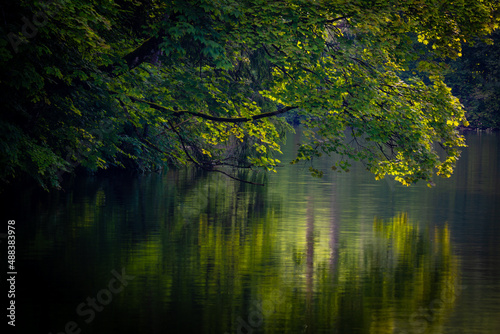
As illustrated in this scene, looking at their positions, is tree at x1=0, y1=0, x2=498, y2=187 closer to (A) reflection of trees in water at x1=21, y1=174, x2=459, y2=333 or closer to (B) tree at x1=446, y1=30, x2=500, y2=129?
(A) reflection of trees in water at x1=21, y1=174, x2=459, y2=333

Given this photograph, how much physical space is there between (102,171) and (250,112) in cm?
1292

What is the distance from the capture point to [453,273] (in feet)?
46.4

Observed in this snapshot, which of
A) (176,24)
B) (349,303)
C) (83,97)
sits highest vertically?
(176,24)

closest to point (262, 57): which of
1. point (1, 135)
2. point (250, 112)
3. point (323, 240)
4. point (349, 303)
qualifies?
point (250, 112)

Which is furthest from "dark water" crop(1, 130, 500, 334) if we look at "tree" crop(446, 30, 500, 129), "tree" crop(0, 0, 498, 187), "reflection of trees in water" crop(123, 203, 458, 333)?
"tree" crop(446, 30, 500, 129)

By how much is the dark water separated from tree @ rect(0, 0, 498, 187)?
183cm

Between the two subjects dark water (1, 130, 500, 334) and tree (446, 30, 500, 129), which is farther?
tree (446, 30, 500, 129)

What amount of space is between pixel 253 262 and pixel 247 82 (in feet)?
32.2

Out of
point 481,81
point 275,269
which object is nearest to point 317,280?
point 275,269

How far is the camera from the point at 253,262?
14.8m

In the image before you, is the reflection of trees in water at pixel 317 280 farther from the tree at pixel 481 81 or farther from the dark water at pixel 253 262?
the tree at pixel 481 81

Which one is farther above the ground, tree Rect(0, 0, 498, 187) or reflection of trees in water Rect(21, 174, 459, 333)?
tree Rect(0, 0, 498, 187)

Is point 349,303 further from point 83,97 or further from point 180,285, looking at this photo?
point 83,97

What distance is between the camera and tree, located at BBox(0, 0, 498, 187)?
1758 cm
